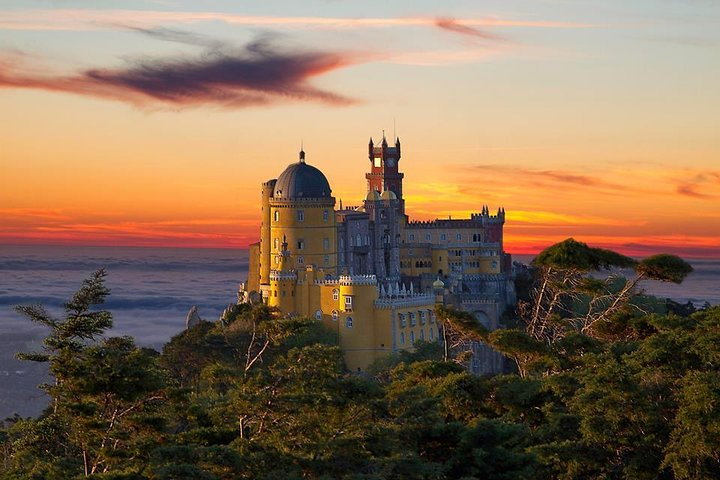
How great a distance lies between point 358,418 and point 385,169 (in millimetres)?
113633

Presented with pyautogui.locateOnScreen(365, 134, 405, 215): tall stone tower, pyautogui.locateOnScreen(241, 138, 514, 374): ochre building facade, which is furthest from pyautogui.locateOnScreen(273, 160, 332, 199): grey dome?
pyautogui.locateOnScreen(365, 134, 405, 215): tall stone tower

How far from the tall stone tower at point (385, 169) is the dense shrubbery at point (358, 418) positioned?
97.3 metres

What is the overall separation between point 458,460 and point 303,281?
67440 mm

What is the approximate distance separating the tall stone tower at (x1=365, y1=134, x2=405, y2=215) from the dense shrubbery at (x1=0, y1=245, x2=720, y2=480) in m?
97.3

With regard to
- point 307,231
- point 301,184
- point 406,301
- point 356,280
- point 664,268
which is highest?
point 301,184

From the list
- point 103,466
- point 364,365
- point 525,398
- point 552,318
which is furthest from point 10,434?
point 364,365

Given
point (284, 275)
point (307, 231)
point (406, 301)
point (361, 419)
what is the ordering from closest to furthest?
point (361, 419) → point (406, 301) → point (284, 275) → point (307, 231)

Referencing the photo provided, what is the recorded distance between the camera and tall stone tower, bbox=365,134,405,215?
15912 centimetres

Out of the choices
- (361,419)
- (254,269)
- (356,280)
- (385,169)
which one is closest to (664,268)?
(361,419)

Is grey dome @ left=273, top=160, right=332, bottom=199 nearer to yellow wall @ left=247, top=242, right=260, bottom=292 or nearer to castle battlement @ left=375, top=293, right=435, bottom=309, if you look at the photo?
yellow wall @ left=247, top=242, right=260, bottom=292

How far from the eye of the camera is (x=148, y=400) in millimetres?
45344

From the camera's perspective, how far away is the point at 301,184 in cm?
12125

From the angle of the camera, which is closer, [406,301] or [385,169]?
[406,301]

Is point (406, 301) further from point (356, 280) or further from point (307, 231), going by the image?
point (307, 231)
